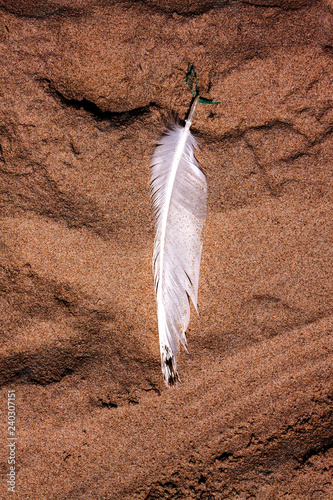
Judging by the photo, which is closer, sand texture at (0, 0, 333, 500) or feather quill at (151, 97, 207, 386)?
sand texture at (0, 0, 333, 500)

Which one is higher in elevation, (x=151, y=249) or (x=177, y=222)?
(x=177, y=222)

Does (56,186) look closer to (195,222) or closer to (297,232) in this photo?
(195,222)

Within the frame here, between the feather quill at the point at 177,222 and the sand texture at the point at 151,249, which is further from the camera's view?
the feather quill at the point at 177,222

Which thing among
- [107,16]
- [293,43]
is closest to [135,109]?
[107,16]
